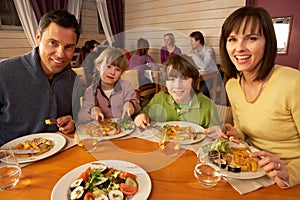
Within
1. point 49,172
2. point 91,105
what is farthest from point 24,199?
point 91,105

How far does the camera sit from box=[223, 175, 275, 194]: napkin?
505 millimetres

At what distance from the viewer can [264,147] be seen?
81 centimetres

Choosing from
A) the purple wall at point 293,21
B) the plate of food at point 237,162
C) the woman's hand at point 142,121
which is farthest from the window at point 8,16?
the purple wall at point 293,21

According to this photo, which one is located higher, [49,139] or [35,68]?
[35,68]

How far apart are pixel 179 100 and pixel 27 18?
2.70 metres

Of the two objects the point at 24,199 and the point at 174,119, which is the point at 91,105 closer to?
the point at 174,119

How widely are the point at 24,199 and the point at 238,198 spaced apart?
0.52m

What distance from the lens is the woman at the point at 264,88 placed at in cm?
74

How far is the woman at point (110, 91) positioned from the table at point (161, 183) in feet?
1.45

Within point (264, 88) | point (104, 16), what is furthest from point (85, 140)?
point (104, 16)

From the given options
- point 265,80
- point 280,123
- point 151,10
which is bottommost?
point 280,123

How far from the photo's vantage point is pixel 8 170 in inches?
22.4

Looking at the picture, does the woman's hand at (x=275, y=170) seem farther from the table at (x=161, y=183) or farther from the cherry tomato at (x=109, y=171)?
the cherry tomato at (x=109, y=171)

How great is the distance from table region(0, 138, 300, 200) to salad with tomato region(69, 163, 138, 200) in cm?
6
